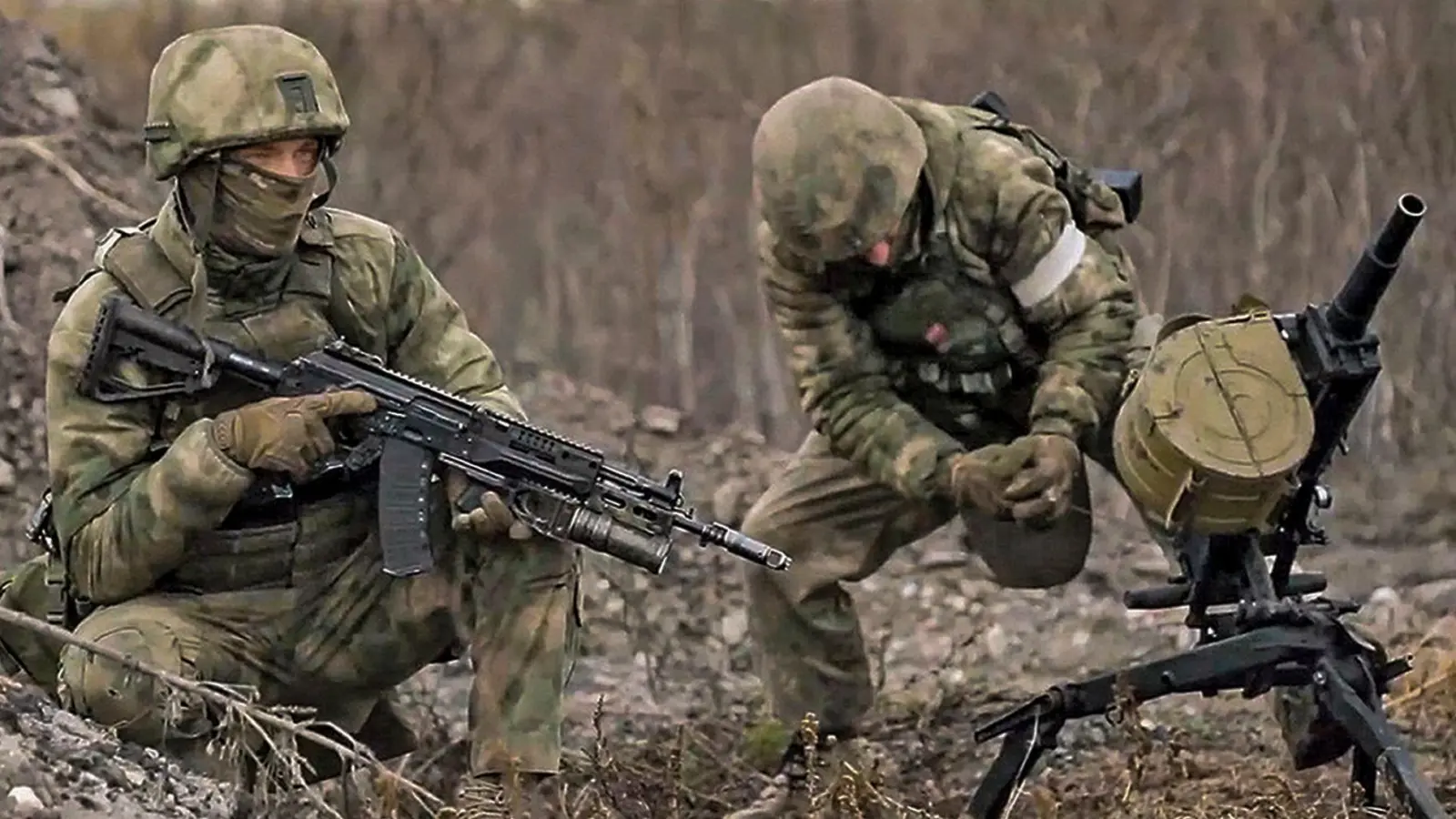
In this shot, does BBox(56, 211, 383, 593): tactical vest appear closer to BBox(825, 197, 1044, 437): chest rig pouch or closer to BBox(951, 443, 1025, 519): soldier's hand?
BBox(825, 197, 1044, 437): chest rig pouch

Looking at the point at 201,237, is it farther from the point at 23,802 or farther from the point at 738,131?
the point at 738,131

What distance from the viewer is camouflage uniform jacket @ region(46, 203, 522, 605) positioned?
16.6 feet

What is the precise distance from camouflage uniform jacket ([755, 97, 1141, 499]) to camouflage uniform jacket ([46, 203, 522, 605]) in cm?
73

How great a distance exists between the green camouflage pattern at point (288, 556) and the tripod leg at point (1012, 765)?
100 cm

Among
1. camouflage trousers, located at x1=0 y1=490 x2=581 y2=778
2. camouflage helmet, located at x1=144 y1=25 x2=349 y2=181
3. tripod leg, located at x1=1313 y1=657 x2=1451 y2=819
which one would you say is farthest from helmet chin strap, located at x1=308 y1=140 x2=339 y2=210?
tripod leg, located at x1=1313 y1=657 x2=1451 y2=819

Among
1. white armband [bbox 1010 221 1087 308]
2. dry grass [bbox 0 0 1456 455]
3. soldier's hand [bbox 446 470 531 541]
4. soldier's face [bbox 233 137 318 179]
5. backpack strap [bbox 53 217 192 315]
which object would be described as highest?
soldier's face [bbox 233 137 318 179]

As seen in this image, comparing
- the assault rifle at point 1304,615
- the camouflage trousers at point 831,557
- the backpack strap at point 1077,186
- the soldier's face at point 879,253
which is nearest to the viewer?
the assault rifle at point 1304,615

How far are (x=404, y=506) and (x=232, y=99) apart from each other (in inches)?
35.0

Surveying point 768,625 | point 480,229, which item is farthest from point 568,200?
point 768,625

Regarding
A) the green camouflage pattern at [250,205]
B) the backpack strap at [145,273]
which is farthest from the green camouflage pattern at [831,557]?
the backpack strap at [145,273]

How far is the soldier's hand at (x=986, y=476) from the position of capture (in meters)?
5.41

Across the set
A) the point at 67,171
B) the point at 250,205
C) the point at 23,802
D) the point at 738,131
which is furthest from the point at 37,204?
the point at 23,802

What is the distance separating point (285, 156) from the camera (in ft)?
17.0

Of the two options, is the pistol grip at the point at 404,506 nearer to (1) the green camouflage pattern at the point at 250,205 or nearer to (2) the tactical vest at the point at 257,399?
(2) the tactical vest at the point at 257,399
